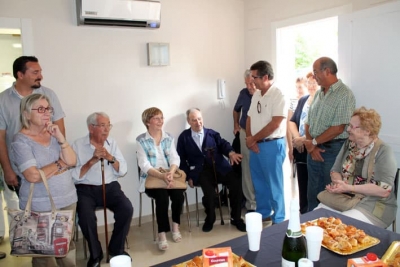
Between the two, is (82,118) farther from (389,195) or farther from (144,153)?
(389,195)

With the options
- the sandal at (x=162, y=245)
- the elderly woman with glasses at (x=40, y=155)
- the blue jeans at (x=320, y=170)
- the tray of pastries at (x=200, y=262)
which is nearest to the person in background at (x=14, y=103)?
the elderly woman with glasses at (x=40, y=155)

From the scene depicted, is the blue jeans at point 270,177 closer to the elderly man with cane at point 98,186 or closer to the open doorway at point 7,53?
the elderly man with cane at point 98,186

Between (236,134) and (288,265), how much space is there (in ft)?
8.92

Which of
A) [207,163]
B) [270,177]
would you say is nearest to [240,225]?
[270,177]

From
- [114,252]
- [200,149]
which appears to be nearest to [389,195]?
[200,149]

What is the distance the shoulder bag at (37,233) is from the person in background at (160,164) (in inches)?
41.4

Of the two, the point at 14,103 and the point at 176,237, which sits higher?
the point at 14,103

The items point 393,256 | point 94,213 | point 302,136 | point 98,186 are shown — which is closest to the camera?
point 393,256

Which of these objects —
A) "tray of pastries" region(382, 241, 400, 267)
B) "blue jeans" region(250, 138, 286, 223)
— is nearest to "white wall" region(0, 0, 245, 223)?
"blue jeans" region(250, 138, 286, 223)

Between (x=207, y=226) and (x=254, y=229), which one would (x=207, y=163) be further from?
(x=254, y=229)

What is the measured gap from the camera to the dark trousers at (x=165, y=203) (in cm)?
302

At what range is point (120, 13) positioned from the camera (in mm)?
3156

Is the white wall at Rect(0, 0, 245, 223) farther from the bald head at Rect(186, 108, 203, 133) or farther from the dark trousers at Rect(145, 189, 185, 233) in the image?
the dark trousers at Rect(145, 189, 185, 233)

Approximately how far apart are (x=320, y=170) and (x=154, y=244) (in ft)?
5.30
